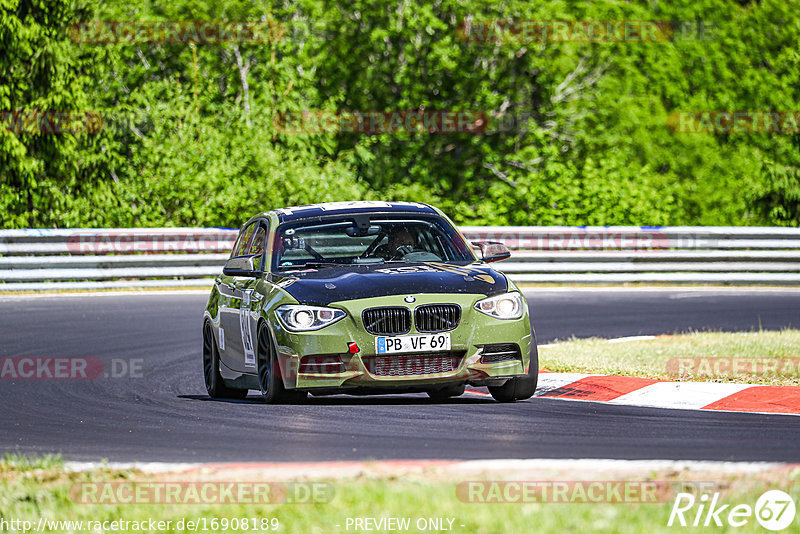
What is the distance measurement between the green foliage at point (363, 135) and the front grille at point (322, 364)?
17790mm

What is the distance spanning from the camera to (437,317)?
8.96 m

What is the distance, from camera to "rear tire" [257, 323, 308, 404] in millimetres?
9219

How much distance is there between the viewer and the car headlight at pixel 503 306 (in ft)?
29.9

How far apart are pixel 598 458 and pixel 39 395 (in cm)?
544

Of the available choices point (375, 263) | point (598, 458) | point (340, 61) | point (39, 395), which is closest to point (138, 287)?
point (39, 395)

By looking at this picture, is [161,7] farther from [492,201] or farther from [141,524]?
[141,524]

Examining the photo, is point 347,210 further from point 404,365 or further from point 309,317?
point 404,365

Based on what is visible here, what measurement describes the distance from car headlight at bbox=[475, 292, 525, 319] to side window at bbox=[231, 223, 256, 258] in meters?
2.94
